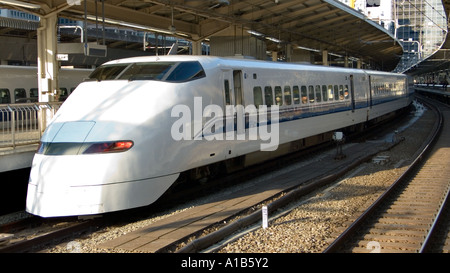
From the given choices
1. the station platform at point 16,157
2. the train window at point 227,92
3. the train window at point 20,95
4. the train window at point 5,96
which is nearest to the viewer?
the station platform at point 16,157

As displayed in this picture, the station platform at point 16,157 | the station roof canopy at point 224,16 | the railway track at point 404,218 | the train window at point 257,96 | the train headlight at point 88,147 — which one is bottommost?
the railway track at point 404,218

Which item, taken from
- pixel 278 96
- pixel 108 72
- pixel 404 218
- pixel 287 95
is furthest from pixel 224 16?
pixel 404 218

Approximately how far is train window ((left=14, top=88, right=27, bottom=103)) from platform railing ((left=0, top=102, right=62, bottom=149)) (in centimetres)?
795

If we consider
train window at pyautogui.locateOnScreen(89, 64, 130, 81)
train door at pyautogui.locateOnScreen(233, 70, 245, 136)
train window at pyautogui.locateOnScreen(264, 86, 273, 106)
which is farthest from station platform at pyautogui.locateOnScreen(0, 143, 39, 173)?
train window at pyautogui.locateOnScreen(264, 86, 273, 106)

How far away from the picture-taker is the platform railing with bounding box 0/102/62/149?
32.1 feet

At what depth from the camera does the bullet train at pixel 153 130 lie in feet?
24.6

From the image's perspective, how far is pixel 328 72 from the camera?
17.1m

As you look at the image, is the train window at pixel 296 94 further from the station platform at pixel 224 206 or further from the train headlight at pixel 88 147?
the train headlight at pixel 88 147

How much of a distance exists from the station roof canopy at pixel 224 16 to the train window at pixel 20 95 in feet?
17.1

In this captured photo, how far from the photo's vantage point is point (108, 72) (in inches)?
388

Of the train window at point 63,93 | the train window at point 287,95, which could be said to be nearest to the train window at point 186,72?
the train window at point 287,95
